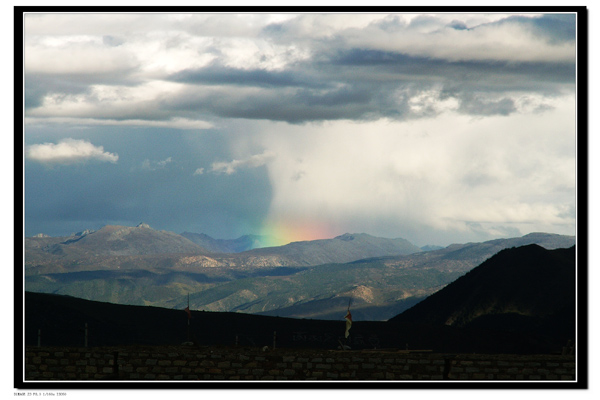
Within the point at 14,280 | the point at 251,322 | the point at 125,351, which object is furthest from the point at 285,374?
the point at 251,322

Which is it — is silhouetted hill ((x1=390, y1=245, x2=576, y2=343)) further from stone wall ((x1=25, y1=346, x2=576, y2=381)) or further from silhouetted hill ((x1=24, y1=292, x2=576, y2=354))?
stone wall ((x1=25, y1=346, x2=576, y2=381))

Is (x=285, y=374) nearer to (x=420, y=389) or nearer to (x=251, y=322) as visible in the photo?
(x=420, y=389)

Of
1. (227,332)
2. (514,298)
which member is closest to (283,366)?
(227,332)

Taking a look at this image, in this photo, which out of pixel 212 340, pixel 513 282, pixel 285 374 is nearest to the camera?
pixel 285 374

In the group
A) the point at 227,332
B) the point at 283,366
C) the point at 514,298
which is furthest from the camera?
the point at 514,298

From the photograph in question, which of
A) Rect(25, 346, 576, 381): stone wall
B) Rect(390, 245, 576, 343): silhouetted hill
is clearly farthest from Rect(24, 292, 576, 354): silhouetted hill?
Rect(25, 346, 576, 381): stone wall

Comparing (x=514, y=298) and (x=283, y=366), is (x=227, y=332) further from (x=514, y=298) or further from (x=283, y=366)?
(x=283, y=366)
